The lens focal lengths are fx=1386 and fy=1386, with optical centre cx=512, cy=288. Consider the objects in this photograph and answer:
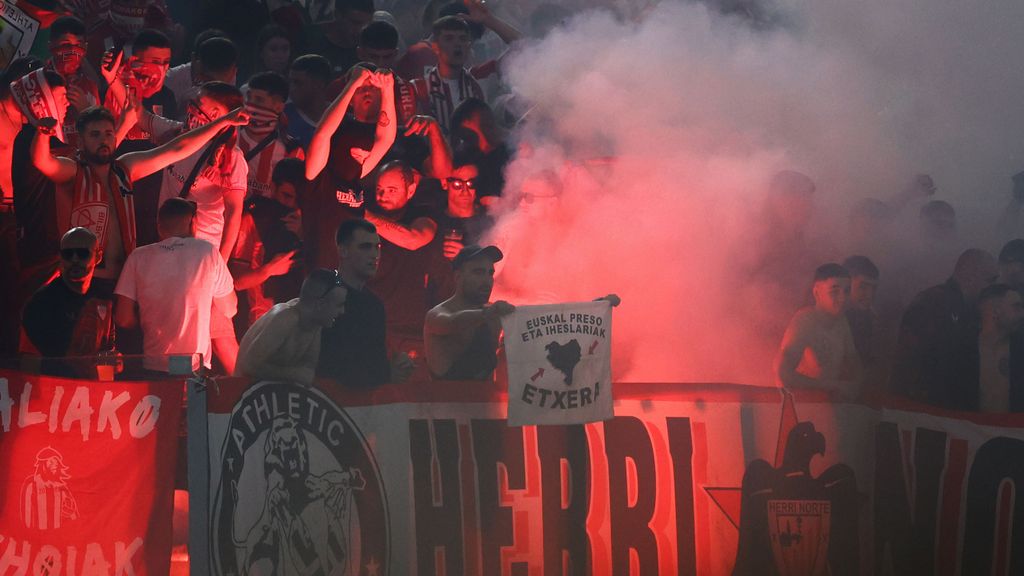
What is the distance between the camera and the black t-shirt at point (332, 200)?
22.3 feet

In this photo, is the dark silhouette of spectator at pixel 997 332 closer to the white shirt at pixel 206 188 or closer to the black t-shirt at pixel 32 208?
the white shirt at pixel 206 188

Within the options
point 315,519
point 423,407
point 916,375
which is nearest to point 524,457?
point 423,407

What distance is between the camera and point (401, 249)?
689 centimetres

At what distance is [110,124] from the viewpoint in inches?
245

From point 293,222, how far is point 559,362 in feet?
6.42

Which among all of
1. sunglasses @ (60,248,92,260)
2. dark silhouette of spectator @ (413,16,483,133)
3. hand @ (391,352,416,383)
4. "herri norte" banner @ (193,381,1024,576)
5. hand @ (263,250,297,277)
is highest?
dark silhouette of spectator @ (413,16,483,133)

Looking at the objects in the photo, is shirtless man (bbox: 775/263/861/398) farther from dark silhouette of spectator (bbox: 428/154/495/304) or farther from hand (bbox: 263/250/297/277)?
hand (bbox: 263/250/297/277)

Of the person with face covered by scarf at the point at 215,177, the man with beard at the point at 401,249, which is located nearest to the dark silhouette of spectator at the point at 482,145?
the man with beard at the point at 401,249

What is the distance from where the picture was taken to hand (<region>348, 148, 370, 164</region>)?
7031 mm

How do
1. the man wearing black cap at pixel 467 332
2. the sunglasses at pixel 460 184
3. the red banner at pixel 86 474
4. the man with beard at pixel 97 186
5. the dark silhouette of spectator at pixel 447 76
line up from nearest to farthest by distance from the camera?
the red banner at pixel 86 474 < the man wearing black cap at pixel 467 332 < the man with beard at pixel 97 186 < the sunglasses at pixel 460 184 < the dark silhouette of spectator at pixel 447 76

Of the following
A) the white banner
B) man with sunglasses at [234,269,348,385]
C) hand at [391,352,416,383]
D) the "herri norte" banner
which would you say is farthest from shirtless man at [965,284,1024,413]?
man with sunglasses at [234,269,348,385]

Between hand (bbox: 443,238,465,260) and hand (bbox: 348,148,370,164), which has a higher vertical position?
hand (bbox: 348,148,370,164)

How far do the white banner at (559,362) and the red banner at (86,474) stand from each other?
1.30 meters

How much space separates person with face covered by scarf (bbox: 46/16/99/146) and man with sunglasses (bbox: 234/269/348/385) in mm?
1978
